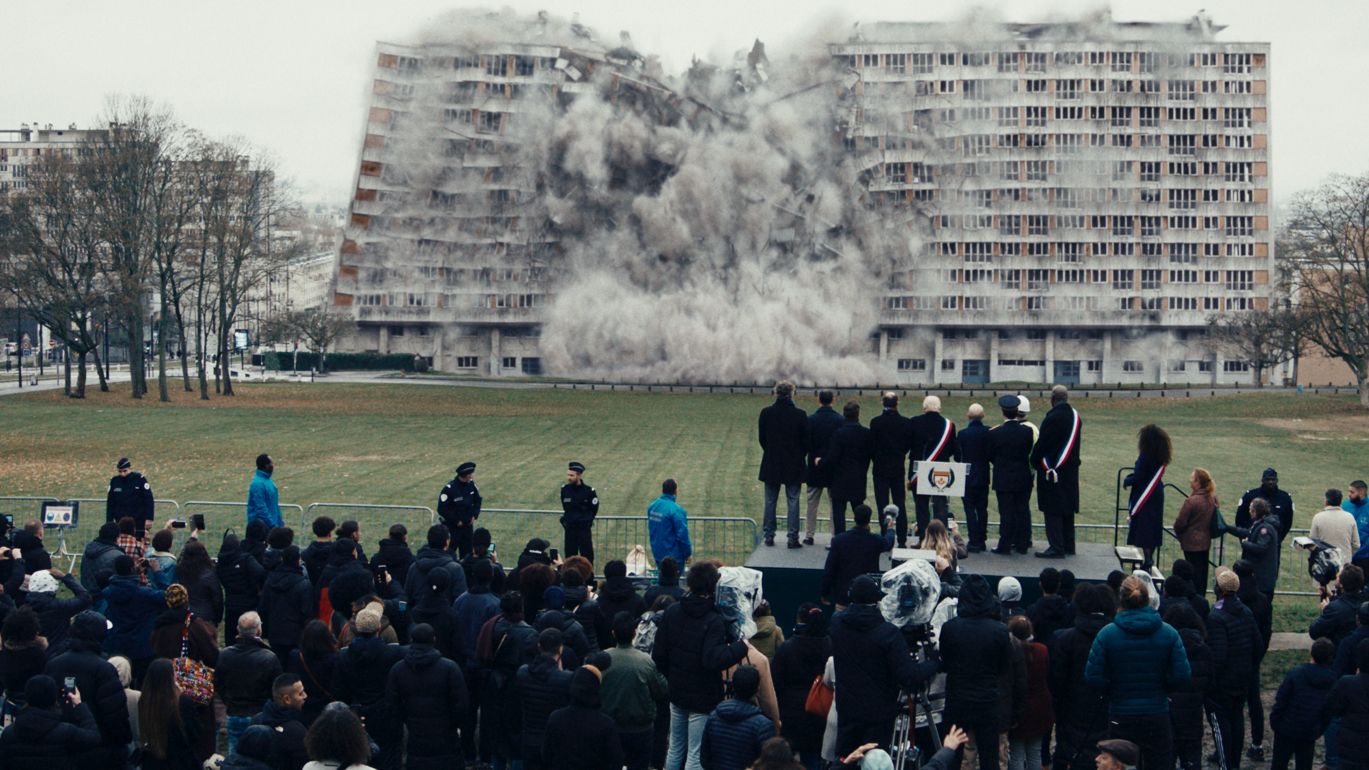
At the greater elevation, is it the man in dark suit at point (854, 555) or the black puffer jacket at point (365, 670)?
the man in dark suit at point (854, 555)

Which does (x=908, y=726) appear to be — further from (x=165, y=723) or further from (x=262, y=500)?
(x=262, y=500)

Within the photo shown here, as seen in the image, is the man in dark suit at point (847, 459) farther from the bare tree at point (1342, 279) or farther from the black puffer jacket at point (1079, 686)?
the bare tree at point (1342, 279)

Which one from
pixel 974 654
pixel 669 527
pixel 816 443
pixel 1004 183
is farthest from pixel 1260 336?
pixel 974 654

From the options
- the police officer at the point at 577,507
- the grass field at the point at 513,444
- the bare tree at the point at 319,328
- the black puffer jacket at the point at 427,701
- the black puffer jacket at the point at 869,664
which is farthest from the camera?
the bare tree at the point at 319,328

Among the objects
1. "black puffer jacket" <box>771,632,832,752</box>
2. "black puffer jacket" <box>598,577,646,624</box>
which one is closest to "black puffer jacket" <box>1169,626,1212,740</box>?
"black puffer jacket" <box>771,632,832,752</box>

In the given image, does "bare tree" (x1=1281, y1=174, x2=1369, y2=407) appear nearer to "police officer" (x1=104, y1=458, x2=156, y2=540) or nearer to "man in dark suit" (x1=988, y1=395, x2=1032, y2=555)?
"man in dark suit" (x1=988, y1=395, x2=1032, y2=555)

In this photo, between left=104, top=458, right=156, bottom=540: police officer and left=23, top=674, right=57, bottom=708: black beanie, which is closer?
left=23, top=674, right=57, bottom=708: black beanie

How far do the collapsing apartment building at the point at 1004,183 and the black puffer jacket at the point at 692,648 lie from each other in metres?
95.0

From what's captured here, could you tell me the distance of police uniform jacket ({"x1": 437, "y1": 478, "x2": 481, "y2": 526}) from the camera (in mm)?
16422

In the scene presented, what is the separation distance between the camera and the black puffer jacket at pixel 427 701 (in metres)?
9.36

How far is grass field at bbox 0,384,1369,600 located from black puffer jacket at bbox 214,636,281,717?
15.7 metres

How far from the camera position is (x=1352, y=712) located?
932 cm

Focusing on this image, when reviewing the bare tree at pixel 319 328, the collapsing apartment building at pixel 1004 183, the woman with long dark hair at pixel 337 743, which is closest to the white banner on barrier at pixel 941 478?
the woman with long dark hair at pixel 337 743

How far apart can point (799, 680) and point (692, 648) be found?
90cm
